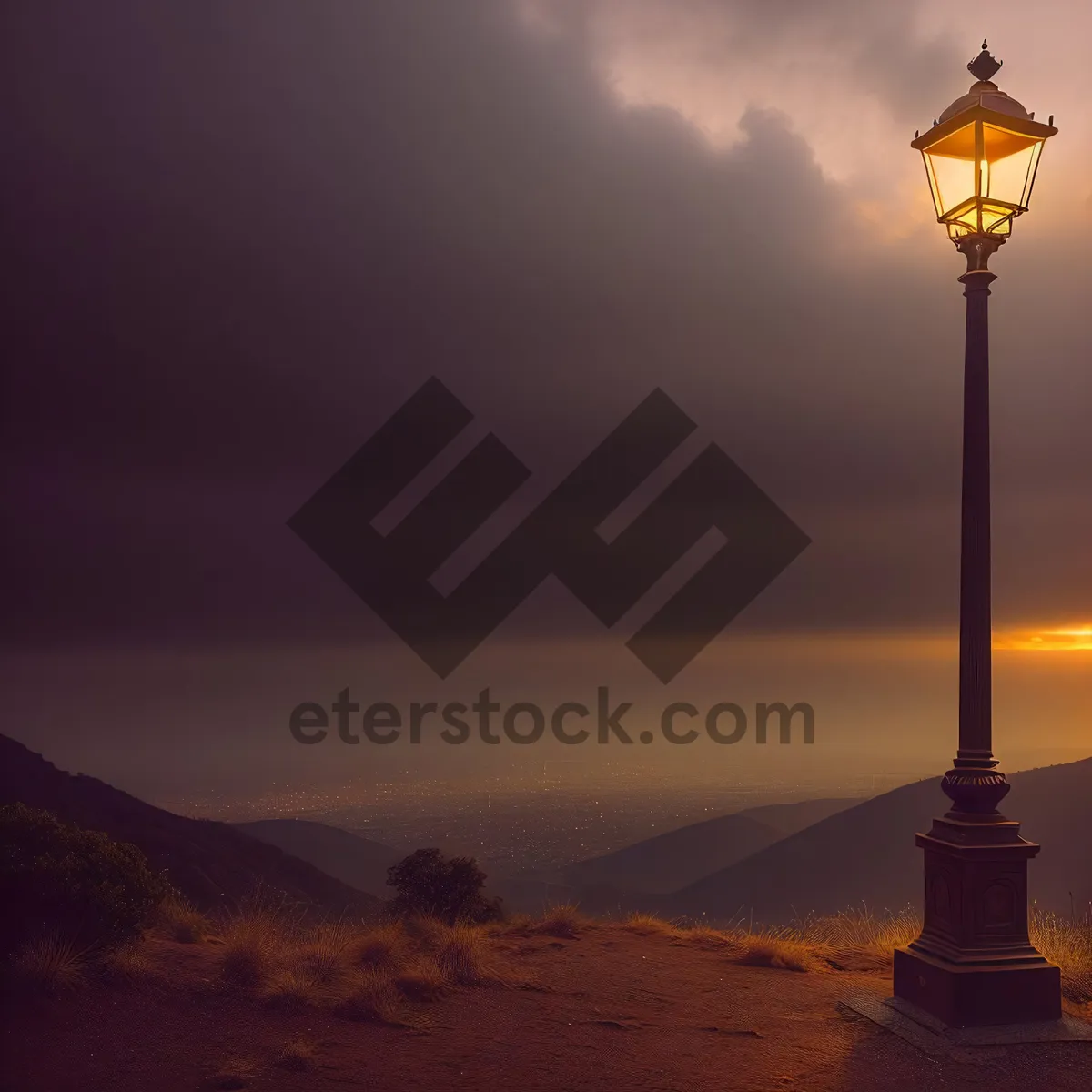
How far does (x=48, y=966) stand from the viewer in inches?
289

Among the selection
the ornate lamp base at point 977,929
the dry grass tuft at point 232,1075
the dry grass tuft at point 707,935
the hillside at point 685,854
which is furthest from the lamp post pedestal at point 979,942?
the hillside at point 685,854

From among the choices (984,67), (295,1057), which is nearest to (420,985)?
(295,1057)

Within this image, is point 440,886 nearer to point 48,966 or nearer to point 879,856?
point 48,966

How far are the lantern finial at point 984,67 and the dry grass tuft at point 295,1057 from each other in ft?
33.1

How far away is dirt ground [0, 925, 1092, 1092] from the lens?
247 inches

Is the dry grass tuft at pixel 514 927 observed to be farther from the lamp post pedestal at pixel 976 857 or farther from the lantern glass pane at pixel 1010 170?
the lantern glass pane at pixel 1010 170

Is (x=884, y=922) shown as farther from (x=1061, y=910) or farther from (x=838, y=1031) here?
(x=838, y=1031)

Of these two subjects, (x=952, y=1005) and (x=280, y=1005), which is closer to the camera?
(x=952, y=1005)

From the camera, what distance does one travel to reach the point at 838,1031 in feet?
24.2

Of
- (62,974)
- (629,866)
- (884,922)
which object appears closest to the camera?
(62,974)

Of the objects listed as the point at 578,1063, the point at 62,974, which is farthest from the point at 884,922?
the point at 62,974

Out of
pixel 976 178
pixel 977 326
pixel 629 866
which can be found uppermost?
pixel 976 178

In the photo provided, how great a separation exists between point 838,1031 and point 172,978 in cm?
575

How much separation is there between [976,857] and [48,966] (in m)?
7.65
